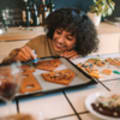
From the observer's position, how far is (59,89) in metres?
0.85

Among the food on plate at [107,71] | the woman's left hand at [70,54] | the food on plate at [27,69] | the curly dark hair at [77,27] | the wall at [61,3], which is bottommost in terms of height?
the food on plate at [107,71]

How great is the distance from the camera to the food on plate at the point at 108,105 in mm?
689

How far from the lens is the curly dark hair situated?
4.76ft

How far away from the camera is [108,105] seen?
0.72 meters

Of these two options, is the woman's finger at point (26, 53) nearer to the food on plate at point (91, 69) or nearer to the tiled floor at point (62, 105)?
the food on plate at point (91, 69)

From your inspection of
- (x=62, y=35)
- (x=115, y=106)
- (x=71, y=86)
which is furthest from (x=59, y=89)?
(x=62, y=35)

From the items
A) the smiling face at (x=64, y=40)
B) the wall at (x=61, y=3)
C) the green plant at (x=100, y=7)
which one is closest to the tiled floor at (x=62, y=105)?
the smiling face at (x=64, y=40)

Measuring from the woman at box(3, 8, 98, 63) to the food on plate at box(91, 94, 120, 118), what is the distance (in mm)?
637

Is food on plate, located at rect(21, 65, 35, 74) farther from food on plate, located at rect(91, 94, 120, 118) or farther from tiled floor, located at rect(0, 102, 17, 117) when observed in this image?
food on plate, located at rect(91, 94, 120, 118)

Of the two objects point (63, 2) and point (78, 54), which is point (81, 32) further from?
point (63, 2)

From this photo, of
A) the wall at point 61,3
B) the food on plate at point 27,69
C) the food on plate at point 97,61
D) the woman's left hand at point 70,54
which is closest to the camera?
the food on plate at point 27,69

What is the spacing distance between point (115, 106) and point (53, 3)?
7.02 ft

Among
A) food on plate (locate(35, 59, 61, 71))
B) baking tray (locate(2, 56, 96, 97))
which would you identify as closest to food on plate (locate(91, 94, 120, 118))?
baking tray (locate(2, 56, 96, 97))

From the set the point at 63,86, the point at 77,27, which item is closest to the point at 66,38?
the point at 77,27
